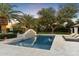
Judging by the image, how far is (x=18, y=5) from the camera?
5.90m

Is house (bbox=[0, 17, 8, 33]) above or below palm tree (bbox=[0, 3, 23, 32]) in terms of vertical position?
below

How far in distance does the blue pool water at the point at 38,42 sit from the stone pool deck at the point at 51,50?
7.1 inches

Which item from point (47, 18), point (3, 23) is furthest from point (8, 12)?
point (47, 18)

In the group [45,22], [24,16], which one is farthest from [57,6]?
[24,16]

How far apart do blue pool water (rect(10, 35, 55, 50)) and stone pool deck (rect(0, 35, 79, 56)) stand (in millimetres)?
181

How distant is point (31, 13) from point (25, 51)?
1.24m

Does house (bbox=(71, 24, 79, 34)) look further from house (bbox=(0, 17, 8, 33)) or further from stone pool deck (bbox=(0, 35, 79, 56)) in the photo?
house (bbox=(0, 17, 8, 33))

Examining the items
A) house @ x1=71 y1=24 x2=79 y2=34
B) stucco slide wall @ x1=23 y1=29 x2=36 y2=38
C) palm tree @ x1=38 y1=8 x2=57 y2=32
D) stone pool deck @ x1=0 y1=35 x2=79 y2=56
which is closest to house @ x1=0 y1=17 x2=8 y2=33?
stone pool deck @ x1=0 y1=35 x2=79 y2=56

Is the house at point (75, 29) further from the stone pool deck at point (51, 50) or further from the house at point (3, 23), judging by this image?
the house at point (3, 23)

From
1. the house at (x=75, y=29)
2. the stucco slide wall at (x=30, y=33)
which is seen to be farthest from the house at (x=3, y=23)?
the house at (x=75, y=29)

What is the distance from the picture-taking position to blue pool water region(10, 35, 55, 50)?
6020mm

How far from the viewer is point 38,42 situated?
20.3 feet

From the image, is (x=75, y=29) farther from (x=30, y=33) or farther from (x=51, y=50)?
(x=30, y=33)

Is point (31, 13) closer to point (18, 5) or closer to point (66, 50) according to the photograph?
point (18, 5)
